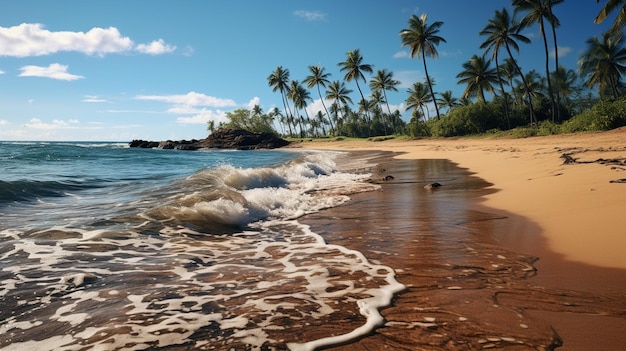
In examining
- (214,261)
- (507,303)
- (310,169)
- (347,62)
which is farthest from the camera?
(347,62)

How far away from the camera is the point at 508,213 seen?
5.52 meters

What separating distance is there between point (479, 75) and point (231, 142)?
45.9 metres

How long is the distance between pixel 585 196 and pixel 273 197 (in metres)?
5.87

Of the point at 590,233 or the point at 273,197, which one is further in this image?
the point at 273,197

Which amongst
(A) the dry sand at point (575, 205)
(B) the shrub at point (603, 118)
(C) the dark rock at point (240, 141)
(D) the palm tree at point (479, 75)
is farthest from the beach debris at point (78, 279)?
(C) the dark rock at point (240, 141)

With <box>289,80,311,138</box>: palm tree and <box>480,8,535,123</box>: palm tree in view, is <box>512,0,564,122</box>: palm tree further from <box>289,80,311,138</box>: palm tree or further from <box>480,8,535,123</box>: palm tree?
<box>289,80,311,138</box>: palm tree

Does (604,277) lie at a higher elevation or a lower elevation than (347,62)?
lower

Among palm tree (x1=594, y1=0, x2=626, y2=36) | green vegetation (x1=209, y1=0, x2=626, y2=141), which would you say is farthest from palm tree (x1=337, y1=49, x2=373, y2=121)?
palm tree (x1=594, y1=0, x2=626, y2=36)

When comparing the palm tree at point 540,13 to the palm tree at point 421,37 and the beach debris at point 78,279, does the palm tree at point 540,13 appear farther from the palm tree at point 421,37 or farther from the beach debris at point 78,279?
the beach debris at point 78,279

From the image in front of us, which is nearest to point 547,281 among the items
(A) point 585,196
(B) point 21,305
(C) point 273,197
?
(A) point 585,196

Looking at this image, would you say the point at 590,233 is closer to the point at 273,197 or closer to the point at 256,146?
the point at 273,197

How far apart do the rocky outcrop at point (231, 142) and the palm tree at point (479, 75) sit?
3476cm

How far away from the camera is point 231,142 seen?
67938mm

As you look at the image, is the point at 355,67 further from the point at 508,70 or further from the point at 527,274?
the point at 527,274
